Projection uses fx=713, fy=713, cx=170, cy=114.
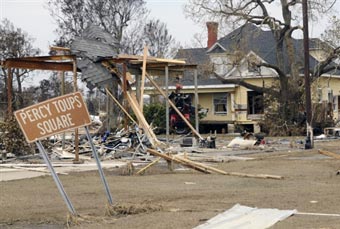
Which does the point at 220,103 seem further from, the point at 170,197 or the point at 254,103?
the point at 170,197

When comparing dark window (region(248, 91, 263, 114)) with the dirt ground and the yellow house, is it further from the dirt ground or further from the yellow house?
the dirt ground

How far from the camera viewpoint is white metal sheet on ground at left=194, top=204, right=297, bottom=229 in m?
9.77

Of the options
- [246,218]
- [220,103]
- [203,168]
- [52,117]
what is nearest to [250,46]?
[220,103]

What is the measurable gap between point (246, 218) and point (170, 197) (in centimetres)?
295

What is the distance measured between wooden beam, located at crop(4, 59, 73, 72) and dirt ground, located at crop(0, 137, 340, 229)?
22.0 feet

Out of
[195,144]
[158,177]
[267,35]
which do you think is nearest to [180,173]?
[158,177]

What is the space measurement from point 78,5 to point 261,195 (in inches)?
1653

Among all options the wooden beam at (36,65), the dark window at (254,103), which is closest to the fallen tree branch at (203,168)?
the wooden beam at (36,65)

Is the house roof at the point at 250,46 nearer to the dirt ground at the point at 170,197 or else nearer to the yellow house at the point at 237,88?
the yellow house at the point at 237,88

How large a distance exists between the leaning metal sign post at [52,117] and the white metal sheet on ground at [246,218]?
219 centimetres

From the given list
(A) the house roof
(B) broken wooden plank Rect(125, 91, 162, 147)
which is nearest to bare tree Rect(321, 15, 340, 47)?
(A) the house roof

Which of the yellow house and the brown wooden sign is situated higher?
the yellow house

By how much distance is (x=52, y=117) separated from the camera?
10398 mm

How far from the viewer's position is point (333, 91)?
54.7 meters
